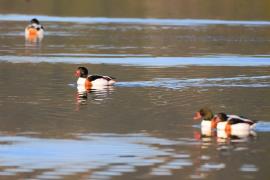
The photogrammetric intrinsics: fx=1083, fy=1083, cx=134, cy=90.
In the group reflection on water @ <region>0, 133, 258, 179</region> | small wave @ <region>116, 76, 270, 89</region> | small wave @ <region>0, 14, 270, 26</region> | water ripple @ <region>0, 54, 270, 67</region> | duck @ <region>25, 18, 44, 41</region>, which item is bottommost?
reflection on water @ <region>0, 133, 258, 179</region>

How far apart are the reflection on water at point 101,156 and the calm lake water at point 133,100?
0.05 feet

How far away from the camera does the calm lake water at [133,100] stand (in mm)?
16328

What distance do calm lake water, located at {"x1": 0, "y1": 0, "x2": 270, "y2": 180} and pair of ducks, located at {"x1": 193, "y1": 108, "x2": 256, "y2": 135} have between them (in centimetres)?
27

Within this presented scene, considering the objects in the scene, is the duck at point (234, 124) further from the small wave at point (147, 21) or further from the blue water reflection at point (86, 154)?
the small wave at point (147, 21)

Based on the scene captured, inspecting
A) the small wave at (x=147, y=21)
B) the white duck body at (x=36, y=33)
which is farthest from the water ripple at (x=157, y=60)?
the small wave at (x=147, y=21)

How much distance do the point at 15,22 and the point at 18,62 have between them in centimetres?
2340

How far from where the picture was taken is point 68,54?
3891cm

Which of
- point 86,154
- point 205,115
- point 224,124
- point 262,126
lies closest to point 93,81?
point 205,115

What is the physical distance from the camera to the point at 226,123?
19906 mm

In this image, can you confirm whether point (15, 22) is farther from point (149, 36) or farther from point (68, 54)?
point (68, 54)

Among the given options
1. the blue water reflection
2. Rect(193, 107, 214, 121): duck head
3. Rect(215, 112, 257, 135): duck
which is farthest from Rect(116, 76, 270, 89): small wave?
the blue water reflection

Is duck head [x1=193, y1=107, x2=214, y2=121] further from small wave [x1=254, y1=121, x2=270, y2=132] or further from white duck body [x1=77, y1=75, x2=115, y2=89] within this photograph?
white duck body [x1=77, y1=75, x2=115, y2=89]

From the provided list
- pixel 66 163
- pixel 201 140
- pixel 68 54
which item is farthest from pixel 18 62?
pixel 66 163

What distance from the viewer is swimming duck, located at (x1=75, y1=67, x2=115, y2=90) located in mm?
28094
